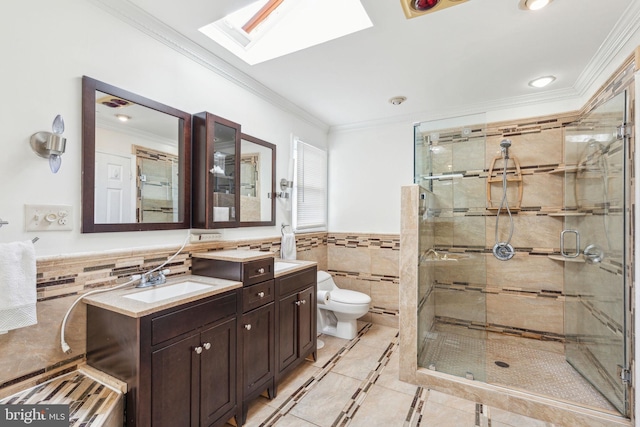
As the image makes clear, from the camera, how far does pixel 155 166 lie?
1.81 metres

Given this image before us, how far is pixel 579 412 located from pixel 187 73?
10.9ft

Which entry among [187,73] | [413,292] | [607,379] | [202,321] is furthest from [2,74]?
[607,379]

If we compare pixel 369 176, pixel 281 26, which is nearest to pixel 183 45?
pixel 281 26

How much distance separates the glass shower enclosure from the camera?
75.2 inches

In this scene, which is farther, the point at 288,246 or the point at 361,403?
the point at 288,246

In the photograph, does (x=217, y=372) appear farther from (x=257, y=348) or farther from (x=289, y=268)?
(x=289, y=268)

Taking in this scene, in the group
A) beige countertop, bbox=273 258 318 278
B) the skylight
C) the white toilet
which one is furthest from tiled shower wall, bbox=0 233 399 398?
the skylight

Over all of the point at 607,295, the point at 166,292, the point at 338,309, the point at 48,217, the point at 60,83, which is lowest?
the point at 338,309

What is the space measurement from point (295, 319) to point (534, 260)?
2358 mm

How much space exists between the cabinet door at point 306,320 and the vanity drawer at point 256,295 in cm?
38

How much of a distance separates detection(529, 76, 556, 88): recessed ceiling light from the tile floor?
8.40 feet

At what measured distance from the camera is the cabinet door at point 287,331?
206 cm

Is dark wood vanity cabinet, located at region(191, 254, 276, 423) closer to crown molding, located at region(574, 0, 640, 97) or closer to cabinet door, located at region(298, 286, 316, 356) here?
cabinet door, located at region(298, 286, 316, 356)

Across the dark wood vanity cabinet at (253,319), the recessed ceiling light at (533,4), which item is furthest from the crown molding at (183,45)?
the recessed ceiling light at (533,4)
